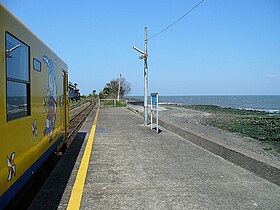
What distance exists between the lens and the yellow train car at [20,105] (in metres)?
3.31

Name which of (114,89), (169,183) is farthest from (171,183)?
(114,89)

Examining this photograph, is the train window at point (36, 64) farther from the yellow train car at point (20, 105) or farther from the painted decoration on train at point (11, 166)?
the painted decoration on train at point (11, 166)

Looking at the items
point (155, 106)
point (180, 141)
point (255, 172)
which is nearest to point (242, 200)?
point (255, 172)

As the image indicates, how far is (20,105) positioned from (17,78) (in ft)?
1.17

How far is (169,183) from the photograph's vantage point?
577 cm

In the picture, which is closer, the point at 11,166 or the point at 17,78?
the point at 11,166

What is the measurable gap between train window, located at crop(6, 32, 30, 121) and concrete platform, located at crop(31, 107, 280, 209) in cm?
153

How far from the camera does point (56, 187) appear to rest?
5.61 metres

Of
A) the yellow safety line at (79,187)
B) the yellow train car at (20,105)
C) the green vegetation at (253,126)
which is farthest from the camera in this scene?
the green vegetation at (253,126)

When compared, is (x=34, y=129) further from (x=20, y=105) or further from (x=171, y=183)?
(x=171, y=183)

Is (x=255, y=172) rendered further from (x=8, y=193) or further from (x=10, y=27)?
(x=10, y=27)

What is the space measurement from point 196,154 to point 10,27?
6161 millimetres

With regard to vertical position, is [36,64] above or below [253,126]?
above

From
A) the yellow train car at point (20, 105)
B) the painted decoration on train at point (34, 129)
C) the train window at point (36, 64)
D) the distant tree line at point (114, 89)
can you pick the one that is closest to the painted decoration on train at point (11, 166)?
the yellow train car at point (20, 105)
